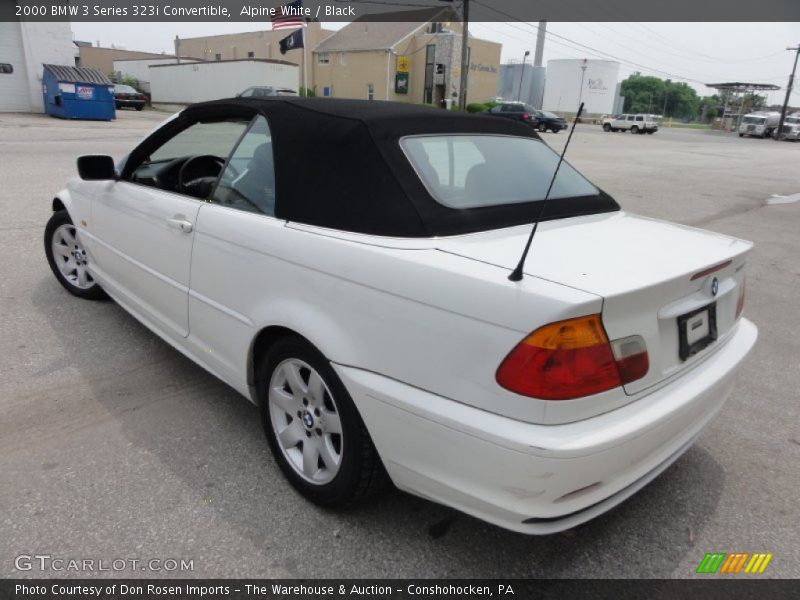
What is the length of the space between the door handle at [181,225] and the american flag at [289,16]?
21129mm

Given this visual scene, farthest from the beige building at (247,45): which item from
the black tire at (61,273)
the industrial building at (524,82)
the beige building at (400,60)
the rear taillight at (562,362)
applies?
the rear taillight at (562,362)

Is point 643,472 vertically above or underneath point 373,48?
underneath

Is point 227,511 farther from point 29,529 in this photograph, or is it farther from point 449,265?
point 449,265

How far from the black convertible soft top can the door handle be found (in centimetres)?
63

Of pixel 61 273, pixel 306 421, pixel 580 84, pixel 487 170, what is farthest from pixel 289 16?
pixel 580 84

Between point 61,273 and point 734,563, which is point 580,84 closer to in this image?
point 61,273

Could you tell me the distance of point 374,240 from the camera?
2.18m

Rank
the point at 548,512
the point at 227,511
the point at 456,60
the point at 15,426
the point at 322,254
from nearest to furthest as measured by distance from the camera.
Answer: the point at 548,512 → the point at 322,254 → the point at 227,511 → the point at 15,426 → the point at 456,60

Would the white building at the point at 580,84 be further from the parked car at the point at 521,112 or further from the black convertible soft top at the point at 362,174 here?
the black convertible soft top at the point at 362,174

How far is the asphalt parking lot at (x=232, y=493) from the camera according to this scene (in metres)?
2.24

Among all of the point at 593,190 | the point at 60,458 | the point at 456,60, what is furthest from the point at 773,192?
the point at 456,60

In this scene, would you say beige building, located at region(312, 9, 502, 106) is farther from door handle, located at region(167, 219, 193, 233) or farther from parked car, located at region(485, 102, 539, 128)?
door handle, located at region(167, 219, 193, 233)

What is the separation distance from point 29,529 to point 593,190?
3.00 meters

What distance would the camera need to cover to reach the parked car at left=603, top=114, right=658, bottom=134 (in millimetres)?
51469
